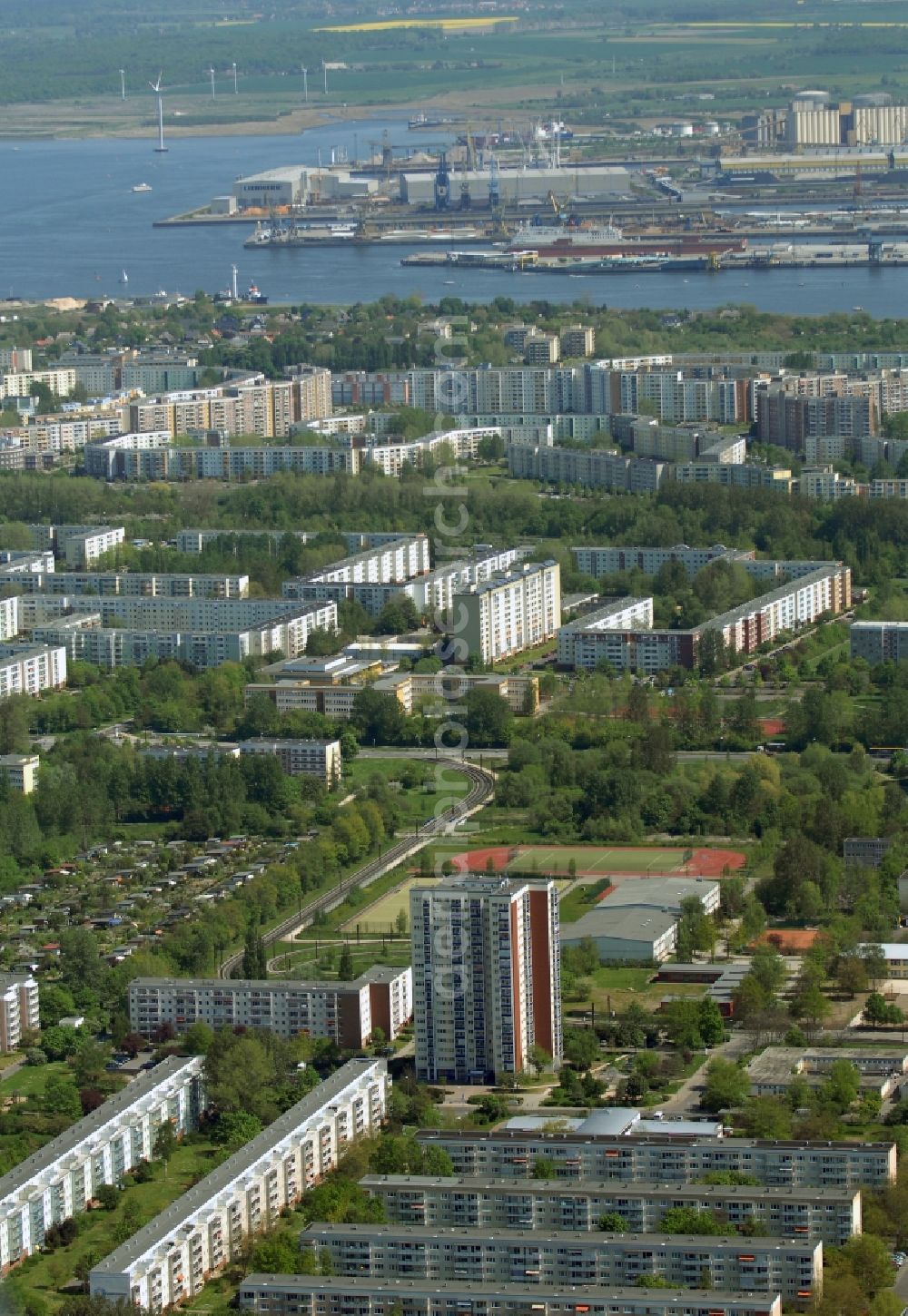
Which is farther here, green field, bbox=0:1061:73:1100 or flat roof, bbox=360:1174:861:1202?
green field, bbox=0:1061:73:1100

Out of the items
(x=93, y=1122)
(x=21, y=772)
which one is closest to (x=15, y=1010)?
(x=93, y=1122)

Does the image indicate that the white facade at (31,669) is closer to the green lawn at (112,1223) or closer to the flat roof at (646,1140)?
the green lawn at (112,1223)

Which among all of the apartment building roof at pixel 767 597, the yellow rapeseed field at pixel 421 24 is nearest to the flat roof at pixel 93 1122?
the apartment building roof at pixel 767 597

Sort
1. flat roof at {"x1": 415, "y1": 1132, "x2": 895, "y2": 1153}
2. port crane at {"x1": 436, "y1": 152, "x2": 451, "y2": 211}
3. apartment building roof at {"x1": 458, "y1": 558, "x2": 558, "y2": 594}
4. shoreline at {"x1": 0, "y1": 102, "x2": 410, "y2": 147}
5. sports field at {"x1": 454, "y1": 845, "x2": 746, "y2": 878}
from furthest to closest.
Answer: shoreline at {"x1": 0, "y1": 102, "x2": 410, "y2": 147}
port crane at {"x1": 436, "y1": 152, "x2": 451, "y2": 211}
apartment building roof at {"x1": 458, "y1": 558, "x2": 558, "y2": 594}
sports field at {"x1": 454, "y1": 845, "x2": 746, "y2": 878}
flat roof at {"x1": 415, "y1": 1132, "x2": 895, "y2": 1153}

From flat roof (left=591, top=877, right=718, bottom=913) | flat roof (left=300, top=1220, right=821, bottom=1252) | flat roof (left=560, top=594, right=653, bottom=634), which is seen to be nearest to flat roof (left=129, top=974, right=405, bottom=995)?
flat roof (left=591, top=877, right=718, bottom=913)

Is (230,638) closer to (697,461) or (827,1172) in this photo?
(697,461)

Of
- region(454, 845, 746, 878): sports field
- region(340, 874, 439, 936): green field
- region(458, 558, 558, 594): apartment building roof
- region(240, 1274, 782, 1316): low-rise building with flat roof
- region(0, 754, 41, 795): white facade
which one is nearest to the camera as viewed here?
region(240, 1274, 782, 1316): low-rise building with flat roof

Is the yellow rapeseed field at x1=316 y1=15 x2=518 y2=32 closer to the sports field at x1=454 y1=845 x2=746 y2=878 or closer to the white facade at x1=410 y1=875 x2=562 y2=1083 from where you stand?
the sports field at x1=454 y1=845 x2=746 y2=878
